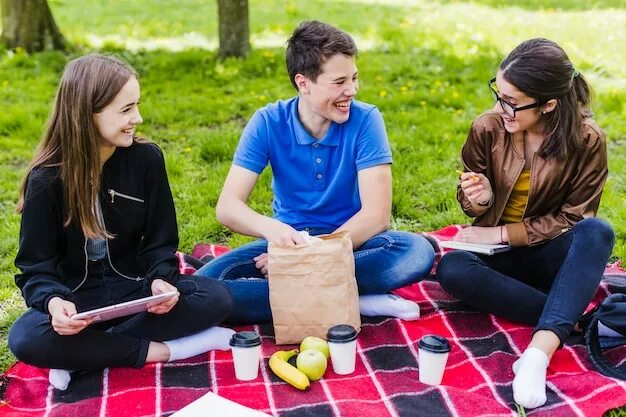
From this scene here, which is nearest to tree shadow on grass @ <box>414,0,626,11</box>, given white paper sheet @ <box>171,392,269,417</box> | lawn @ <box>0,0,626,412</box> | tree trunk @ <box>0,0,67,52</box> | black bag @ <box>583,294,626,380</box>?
lawn @ <box>0,0,626,412</box>

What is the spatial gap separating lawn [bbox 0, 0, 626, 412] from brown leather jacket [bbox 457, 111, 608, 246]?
1.06 m

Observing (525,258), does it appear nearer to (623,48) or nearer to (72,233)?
(72,233)

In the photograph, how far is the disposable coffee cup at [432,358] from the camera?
3170mm

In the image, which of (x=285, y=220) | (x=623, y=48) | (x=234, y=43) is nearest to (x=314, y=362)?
(x=285, y=220)

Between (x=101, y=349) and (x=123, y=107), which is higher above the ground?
(x=123, y=107)

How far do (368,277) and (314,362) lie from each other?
72 cm

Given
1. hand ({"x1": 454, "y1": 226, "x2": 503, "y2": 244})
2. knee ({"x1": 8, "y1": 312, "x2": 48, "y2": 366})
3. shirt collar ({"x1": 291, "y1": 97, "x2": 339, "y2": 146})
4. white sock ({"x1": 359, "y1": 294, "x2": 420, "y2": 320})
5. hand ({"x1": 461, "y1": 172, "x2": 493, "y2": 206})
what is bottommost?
white sock ({"x1": 359, "y1": 294, "x2": 420, "y2": 320})

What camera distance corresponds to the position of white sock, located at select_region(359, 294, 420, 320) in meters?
3.87

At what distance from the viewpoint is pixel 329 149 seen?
3924 millimetres

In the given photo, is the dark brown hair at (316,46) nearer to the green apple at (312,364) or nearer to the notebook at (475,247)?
the notebook at (475,247)

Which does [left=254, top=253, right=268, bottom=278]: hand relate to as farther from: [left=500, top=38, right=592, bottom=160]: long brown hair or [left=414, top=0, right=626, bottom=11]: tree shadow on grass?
[left=414, top=0, right=626, bottom=11]: tree shadow on grass

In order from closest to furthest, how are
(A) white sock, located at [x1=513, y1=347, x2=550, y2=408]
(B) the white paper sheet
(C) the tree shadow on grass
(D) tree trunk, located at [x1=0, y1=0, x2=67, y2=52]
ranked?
(B) the white paper sheet < (A) white sock, located at [x1=513, y1=347, x2=550, y2=408] < (D) tree trunk, located at [x1=0, y1=0, x2=67, y2=52] < (C) the tree shadow on grass

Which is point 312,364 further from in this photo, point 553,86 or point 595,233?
point 553,86

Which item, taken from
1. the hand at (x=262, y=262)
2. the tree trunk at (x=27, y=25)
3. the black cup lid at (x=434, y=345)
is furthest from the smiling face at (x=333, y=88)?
the tree trunk at (x=27, y=25)
